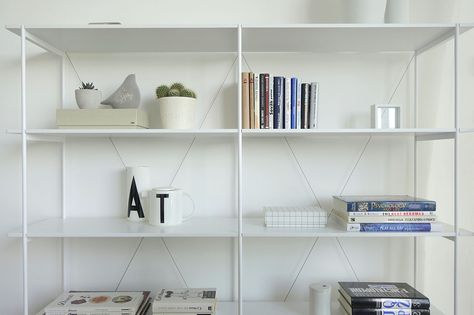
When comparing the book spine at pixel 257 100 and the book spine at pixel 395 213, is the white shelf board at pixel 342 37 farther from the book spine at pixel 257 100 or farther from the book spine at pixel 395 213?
the book spine at pixel 395 213

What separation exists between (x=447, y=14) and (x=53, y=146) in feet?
5.81

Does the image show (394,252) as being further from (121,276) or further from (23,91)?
(23,91)

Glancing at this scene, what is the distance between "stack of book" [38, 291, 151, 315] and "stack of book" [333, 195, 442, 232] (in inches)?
32.0

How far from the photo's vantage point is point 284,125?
1.45 m

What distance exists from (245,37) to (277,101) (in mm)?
266

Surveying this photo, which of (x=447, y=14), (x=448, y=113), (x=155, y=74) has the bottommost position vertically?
(x=448, y=113)

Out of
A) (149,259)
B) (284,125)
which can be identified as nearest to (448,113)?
(284,125)

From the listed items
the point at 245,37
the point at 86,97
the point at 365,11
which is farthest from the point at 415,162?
the point at 86,97

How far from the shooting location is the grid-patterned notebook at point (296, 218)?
145cm

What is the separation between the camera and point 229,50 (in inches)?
64.4

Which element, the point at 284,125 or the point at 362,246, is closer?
the point at 284,125

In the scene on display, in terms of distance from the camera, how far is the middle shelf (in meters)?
1.35

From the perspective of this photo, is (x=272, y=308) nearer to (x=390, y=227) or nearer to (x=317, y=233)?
(x=317, y=233)

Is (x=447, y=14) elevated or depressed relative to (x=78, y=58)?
elevated
